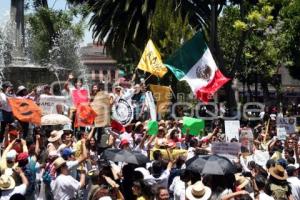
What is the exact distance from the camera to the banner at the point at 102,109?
1444cm

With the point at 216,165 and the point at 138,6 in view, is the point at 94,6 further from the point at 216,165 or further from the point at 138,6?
the point at 216,165

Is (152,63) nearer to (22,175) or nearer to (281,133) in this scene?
(281,133)

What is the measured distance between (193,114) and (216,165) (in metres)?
19.0

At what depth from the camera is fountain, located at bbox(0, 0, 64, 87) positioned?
21.1 meters

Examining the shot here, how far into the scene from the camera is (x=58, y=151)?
11086 millimetres

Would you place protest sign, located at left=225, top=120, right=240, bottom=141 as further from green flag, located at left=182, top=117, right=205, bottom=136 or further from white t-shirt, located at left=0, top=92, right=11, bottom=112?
white t-shirt, located at left=0, top=92, right=11, bottom=112

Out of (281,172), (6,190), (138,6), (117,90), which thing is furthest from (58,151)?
(138,6)

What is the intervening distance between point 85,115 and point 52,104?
118cm

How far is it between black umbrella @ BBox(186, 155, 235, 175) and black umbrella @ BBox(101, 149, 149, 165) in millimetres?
692

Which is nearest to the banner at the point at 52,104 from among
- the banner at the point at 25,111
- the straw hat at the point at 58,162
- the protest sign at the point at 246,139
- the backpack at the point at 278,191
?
the banner at the point at 25,111

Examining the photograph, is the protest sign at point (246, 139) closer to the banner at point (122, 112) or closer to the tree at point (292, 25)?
the banner at point (122, 112)

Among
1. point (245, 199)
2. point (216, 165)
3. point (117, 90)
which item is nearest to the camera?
point (245, 199)

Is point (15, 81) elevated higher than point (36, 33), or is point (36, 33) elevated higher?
point (36, 33)

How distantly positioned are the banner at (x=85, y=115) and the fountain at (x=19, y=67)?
690 centimetres
